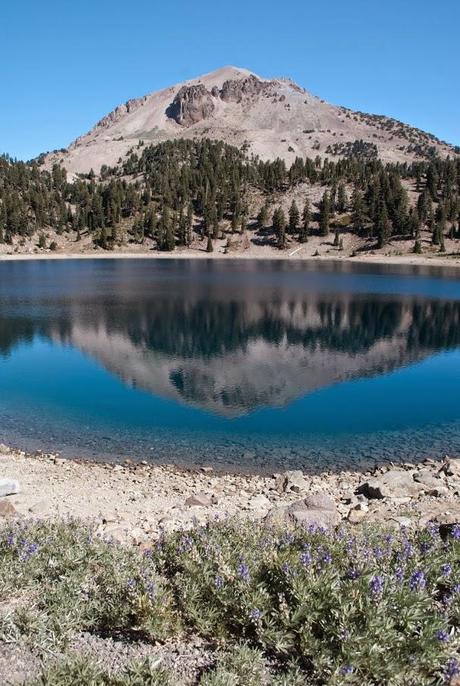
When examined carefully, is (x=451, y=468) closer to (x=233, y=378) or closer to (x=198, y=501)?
(x=198, y=501)

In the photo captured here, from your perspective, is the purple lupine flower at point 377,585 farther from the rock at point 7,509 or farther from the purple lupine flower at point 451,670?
the rock at point 7,509

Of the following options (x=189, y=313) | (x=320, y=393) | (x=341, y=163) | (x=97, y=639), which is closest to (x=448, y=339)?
(x=320, y=393)

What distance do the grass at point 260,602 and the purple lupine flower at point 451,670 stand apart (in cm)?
1

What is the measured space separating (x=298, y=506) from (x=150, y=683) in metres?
7.18

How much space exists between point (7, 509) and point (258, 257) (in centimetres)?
13440

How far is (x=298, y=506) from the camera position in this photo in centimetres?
1245

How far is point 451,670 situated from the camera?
5.44 m

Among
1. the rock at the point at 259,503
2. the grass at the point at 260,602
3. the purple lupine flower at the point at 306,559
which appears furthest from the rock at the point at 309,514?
the purple lupine flower at the point at 306,559

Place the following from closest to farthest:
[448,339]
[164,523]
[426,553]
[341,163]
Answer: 1. [426,553]
2. [164,523]
3. [448,339]
4. [341,163]

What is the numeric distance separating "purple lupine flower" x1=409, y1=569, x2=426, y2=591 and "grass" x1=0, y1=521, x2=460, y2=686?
0.02 meters

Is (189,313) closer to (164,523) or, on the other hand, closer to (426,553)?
(164,523)

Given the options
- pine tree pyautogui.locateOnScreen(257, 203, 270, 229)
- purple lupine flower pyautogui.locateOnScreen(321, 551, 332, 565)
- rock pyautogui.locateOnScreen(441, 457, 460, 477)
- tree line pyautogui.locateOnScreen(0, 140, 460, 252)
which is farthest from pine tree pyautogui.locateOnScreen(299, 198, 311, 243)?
purple lupine flower pyautogui.locateOnScreen(321, 551, 332, 565)

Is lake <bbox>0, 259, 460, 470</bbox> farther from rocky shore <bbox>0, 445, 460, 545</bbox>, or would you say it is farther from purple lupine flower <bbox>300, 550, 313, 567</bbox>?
purple lupine flower <bbox>300, 550, 313, 567</bbox>

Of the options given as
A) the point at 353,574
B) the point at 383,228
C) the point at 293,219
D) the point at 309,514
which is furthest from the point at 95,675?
the point at 293,219
